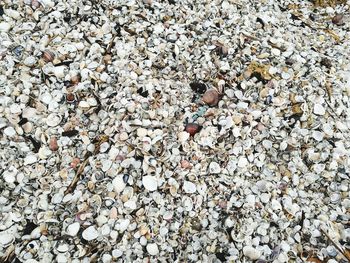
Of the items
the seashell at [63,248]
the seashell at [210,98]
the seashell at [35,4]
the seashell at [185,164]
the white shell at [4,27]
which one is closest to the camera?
the seashell at [63,248]

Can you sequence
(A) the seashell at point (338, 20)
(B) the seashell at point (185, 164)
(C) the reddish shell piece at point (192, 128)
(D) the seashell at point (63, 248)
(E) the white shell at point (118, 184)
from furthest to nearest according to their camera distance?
(A) the seashell at point (338, 20)
(C) the reddish shell piece at point (192, 128)
(B) the seashell at point (185, 164)
(E) the white shell at point (118, 184)
(D) the seashell at point (63, 248)

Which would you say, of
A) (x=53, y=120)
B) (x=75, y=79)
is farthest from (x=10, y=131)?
(x=75, y=79)

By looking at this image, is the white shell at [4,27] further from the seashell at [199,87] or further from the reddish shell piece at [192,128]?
the reddish shell piece at [192,128]

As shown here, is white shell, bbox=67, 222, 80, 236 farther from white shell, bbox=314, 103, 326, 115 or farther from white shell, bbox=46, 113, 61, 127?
white shell, bbox=314, 103, 326, 115

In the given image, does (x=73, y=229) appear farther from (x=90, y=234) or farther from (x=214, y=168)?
(x=214, y=168)

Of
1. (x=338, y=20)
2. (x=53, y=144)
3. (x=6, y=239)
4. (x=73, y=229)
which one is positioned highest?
(x=338, y=20)

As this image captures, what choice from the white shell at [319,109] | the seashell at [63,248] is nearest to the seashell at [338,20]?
the white shell at [319,109]

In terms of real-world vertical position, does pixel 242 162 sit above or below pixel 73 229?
above

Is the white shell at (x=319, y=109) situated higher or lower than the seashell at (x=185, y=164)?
higher
